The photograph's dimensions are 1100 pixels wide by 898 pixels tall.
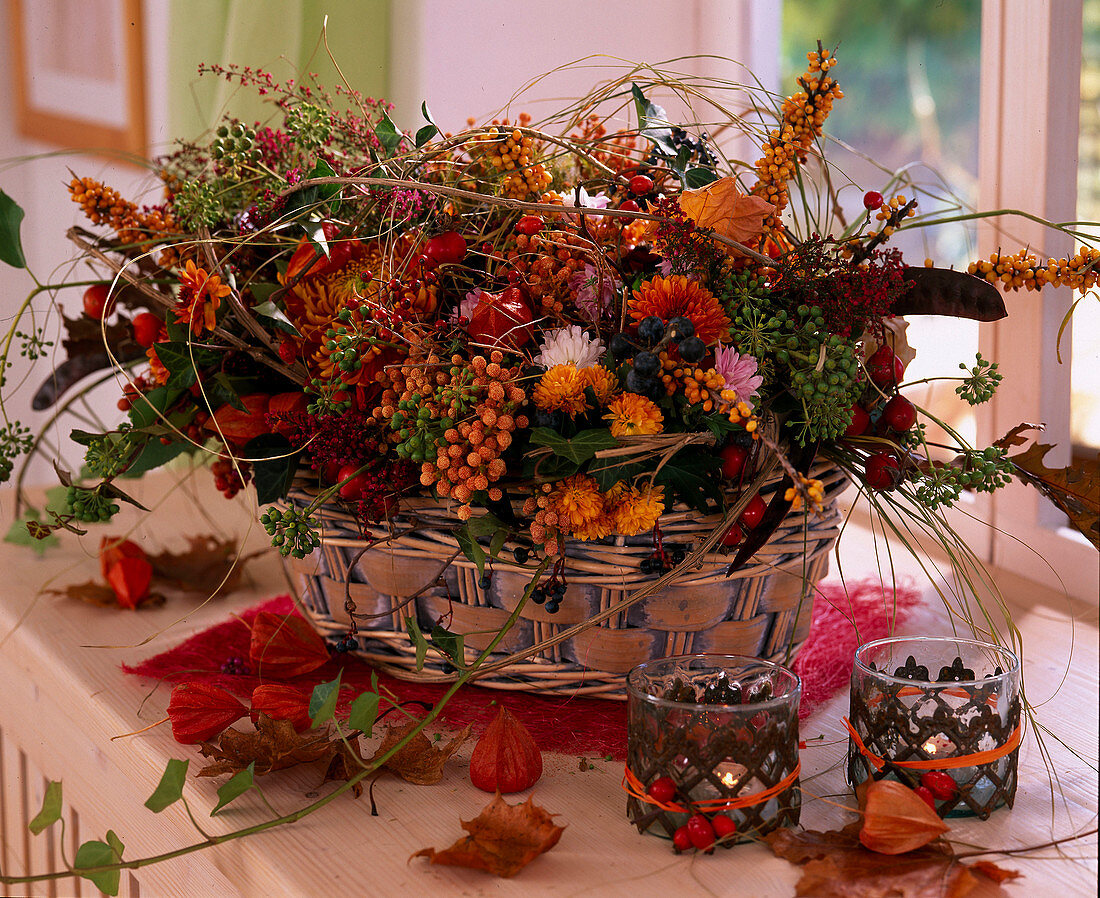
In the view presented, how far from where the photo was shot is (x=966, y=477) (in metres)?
0.54

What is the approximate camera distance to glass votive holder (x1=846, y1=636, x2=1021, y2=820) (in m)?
0.49

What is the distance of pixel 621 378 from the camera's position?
21.0 inches

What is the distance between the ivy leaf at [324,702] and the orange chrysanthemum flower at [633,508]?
6.6 inches

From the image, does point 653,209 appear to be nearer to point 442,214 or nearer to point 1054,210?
point 442,214

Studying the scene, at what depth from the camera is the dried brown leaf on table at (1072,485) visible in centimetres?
57

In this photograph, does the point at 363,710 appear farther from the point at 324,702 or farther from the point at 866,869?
the point at 866,869

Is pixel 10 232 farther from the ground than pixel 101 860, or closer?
farther from the ground

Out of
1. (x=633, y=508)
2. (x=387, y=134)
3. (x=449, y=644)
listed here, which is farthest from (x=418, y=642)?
(x=387, y=134)

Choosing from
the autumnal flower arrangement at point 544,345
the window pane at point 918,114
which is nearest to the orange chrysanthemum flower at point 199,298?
the autumnal flower arrangement at point 544,345

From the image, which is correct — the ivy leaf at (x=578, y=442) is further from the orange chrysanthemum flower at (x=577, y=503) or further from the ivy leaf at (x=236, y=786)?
the ivy leaf at (x=236, y=786)

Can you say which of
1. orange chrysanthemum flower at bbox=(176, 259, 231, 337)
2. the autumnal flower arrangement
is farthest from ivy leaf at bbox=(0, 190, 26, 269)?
orange chrysanthemum flower at bbox=(176, 259, 231, 337)

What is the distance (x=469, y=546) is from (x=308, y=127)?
36 centimetres

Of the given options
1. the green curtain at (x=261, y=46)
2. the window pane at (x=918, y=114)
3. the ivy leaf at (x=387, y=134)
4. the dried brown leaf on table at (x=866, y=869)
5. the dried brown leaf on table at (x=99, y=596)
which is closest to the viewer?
the dried brown leaf on table at (x=866, y=869)

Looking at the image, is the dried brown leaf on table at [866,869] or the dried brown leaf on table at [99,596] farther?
the dried brown leaf on table at [99,596]
